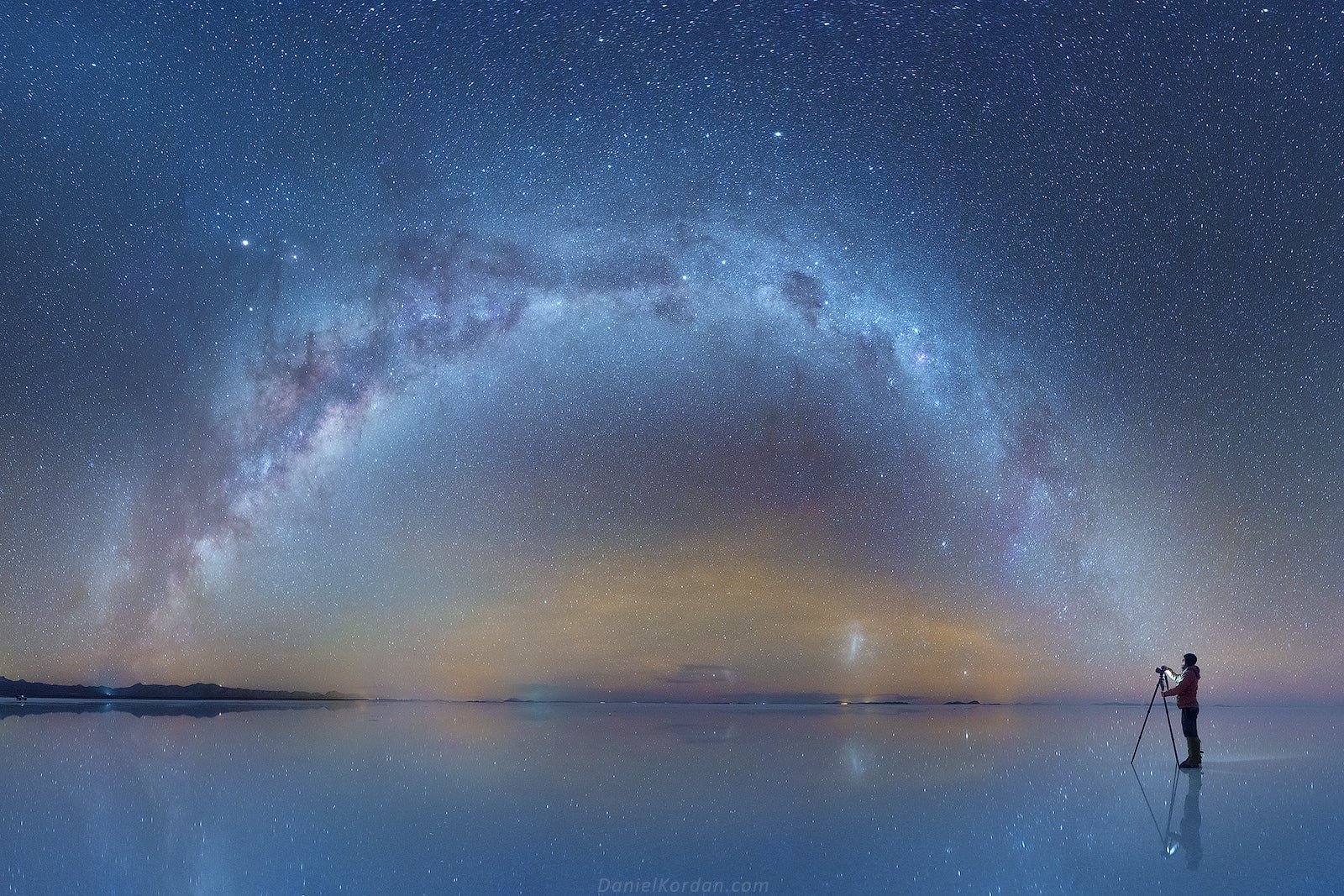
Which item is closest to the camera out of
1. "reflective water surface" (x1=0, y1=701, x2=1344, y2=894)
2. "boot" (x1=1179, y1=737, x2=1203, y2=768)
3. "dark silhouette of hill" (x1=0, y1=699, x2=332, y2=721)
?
"reflective water surface" (x1=0, y1=701, x2=1344, y2=894)

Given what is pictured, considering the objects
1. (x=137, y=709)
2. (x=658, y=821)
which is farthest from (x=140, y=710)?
(x=658, y=821)

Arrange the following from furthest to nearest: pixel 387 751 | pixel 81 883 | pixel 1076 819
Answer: pixel 387 751
pixel 1076 819
pixel 81 883

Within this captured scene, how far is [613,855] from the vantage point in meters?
5.50

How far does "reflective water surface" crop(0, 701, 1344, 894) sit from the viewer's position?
503 cm

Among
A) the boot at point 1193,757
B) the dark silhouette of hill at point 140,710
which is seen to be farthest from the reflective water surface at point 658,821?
the dark silhouette of hill at point 140,710

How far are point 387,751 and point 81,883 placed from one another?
26.2 feet

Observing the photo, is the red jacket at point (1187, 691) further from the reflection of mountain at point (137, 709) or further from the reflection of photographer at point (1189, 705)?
the reflection of mountain at point (137, 709)

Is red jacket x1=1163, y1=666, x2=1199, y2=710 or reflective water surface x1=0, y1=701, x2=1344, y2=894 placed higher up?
red jacket x1=1163, y1=666, x2=1199, y2=710

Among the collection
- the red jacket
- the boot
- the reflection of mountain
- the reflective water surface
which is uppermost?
the red jacket

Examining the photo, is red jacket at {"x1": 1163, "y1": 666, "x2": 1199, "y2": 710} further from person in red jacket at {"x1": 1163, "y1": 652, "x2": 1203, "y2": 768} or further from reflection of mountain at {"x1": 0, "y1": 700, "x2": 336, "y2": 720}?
reflection of mountain at {"x1": 0, "y1": 700, "x2": 336, "y2": 720}

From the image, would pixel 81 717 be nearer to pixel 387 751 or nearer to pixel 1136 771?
pixel 387 751

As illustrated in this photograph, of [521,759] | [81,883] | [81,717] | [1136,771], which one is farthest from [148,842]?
[81,717]

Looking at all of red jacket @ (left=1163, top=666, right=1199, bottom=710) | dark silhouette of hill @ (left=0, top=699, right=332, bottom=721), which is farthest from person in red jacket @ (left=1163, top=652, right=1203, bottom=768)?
dark silhouette of hill @ (left=0, top=699, right=332, bottom=721)

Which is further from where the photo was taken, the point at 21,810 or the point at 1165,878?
the point at 21,810
